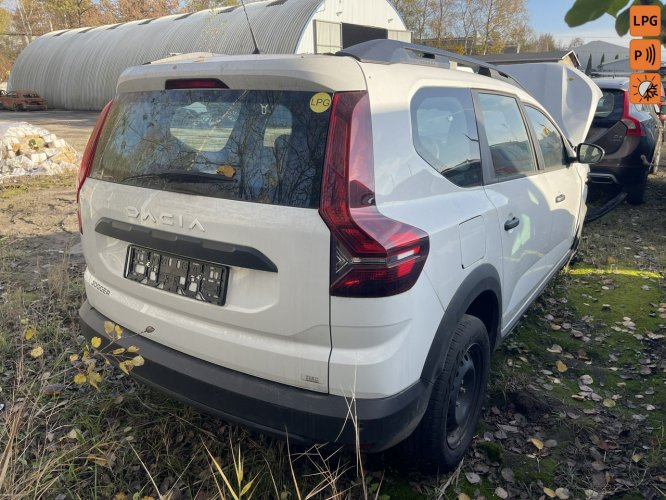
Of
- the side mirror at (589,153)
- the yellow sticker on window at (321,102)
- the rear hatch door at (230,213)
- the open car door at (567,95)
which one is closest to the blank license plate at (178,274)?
the rear hatch door at (230,213)

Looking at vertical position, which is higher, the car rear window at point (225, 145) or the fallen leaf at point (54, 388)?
the car rear window at point (225, 145)

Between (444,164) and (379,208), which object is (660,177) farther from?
(379,208)

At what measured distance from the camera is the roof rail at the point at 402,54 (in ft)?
6.72

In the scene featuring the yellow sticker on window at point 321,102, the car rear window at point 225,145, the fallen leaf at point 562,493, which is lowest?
the fallen leaf at point 562,493

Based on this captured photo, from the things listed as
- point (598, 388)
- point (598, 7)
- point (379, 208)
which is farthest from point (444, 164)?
Answer: point (598, 388)

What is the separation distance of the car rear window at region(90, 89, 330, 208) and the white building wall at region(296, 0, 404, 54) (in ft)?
68.1

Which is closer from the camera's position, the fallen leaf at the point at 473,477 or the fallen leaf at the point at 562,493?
the fallen leaf at the point at 562,493

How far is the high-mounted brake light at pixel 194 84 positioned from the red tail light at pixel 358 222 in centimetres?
55

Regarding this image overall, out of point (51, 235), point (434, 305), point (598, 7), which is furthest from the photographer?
point (51, 235)

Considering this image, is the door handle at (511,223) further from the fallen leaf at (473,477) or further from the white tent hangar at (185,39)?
the white tent hangar at (185,39)

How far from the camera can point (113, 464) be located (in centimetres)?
253

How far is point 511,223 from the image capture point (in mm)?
2777

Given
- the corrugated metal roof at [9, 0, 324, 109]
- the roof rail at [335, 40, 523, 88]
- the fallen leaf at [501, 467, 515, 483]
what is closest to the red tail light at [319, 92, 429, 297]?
the roof rail at [335, 40, 523, 88]

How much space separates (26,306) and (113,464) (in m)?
2.18
